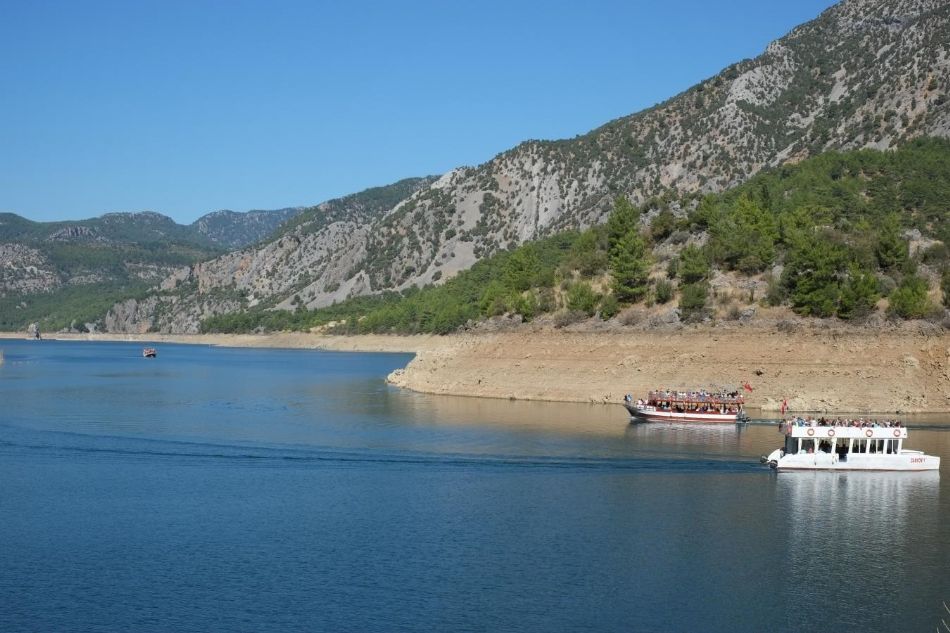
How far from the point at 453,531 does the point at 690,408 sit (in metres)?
38.6

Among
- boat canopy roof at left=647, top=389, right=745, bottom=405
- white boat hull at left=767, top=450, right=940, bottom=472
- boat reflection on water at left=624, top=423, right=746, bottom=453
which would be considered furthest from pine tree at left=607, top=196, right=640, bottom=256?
white boat hull at left=767, top=450, right=940, bottom=472

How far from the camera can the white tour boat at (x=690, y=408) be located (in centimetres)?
7219

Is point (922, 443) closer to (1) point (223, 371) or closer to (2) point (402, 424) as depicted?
(2) point (402, 424)

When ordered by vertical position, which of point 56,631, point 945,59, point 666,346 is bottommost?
Result: point 56,631

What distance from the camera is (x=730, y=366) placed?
78812 millimetres

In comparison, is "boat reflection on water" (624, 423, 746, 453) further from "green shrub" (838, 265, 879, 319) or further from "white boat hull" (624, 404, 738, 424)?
"green shrub" (838, 265, 879, 319)

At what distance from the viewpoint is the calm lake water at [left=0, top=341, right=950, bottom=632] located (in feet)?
99.3

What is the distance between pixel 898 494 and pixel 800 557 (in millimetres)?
14286

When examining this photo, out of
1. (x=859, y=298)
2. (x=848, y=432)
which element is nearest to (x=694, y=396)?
(x=859, y=298)

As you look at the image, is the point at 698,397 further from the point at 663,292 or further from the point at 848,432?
the point at 848,432

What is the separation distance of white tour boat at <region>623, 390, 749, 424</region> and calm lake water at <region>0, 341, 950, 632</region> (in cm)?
325

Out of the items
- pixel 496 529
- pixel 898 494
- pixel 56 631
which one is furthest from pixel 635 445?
pixel 56 631

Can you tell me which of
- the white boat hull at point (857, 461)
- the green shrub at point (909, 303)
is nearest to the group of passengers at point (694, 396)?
the green shrub at point (909, 303)

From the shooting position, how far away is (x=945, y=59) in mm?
145375
